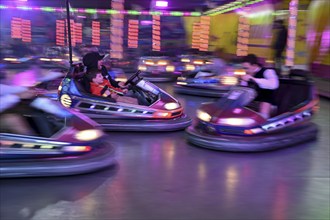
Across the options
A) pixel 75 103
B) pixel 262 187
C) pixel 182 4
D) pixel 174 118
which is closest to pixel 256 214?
pixel 262 187

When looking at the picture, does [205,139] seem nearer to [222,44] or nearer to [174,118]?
[174,118]

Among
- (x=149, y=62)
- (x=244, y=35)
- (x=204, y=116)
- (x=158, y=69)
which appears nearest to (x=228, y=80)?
(x=158, y=69)

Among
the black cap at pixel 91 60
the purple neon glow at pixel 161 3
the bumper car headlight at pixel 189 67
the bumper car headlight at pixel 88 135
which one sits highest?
the purple neon glow at pixel 161 3

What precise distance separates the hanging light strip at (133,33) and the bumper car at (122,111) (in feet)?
23.5

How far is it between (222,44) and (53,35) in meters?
5.07

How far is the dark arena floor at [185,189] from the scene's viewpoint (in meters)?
1.90

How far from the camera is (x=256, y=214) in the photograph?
191 cm

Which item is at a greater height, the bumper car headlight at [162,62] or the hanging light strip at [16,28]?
the hanging light strip at [16,28]

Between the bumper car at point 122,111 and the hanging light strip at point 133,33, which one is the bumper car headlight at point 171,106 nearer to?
the bumper car at point 122,111

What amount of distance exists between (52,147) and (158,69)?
18.3 feet

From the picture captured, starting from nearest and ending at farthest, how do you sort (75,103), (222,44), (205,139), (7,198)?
(7,198)
(205,139)
(75,103)
(222,44)

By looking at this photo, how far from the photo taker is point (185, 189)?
→ 2230mm

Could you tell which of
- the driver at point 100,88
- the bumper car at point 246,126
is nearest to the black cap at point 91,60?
the driver at point 100,88

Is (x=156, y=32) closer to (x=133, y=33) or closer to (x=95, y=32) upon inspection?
(x=133, y=33)
